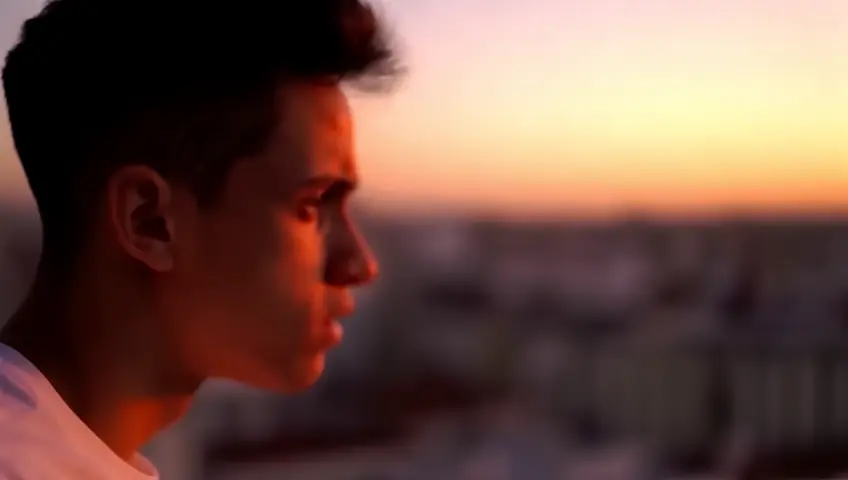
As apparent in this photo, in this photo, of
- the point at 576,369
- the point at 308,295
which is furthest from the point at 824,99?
the point at 308,295

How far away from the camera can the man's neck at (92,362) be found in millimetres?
638

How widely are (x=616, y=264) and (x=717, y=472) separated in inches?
10.7

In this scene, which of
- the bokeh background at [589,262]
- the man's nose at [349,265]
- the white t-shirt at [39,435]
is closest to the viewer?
the white t-shirt at [39,435]

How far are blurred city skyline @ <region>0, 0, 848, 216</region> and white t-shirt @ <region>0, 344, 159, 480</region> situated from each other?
17.6 inches

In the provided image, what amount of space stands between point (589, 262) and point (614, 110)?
0.55 ft

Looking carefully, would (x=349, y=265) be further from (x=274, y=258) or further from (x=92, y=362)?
(x=92, y=362)

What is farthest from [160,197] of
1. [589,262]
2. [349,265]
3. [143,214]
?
[589,262]

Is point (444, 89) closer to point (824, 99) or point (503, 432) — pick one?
point (503, 432)

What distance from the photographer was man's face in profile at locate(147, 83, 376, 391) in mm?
650

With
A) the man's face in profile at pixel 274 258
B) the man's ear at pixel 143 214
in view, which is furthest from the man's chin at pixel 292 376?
the man's ear at pixel 143 214

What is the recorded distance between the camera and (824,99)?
119 cm

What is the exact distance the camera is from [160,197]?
0.64 metres

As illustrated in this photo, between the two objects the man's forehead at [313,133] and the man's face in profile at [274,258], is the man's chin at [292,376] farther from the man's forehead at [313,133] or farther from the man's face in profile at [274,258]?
the man's forehead at [313,133]

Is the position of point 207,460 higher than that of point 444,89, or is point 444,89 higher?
point 444,89
